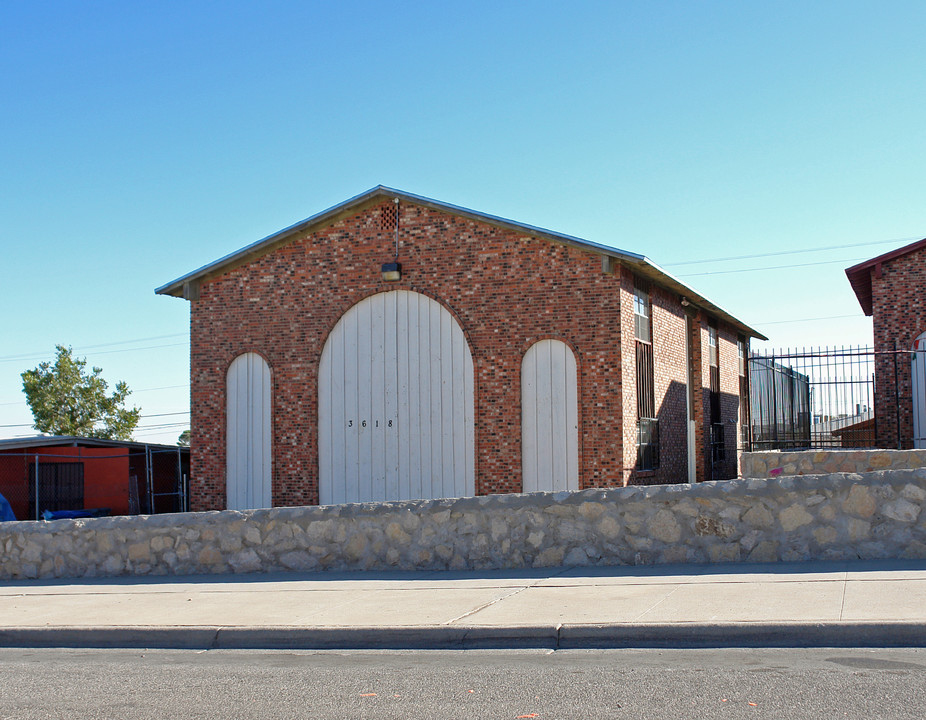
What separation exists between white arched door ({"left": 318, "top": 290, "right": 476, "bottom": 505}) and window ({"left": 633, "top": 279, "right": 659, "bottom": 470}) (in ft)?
11.6

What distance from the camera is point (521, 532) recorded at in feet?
37.3

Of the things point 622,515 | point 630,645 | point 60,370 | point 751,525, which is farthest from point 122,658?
point 60,370

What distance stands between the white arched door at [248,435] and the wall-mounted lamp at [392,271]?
350 centimetres

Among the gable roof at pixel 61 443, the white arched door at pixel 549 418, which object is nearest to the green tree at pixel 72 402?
the gable roof at pixel 61 443

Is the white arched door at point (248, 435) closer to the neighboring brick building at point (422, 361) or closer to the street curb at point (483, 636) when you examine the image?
the neighboring brick building at point (422, 361)

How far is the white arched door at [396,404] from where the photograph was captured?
2031 centimetres

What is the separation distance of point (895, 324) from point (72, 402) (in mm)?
51076

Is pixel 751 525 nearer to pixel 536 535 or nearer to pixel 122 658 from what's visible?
pixel 536 535

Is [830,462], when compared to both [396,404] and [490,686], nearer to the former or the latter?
[396,404]

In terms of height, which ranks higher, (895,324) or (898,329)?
(895,324)

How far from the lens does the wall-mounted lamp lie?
20.8m

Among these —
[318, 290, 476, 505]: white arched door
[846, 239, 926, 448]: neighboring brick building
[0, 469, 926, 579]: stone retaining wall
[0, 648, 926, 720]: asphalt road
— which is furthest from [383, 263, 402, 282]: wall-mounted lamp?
[0, 648, 926, 720]: asphalt road

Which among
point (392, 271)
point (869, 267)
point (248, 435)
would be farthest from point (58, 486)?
point (869, 267)

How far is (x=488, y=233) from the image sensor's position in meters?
20.3
